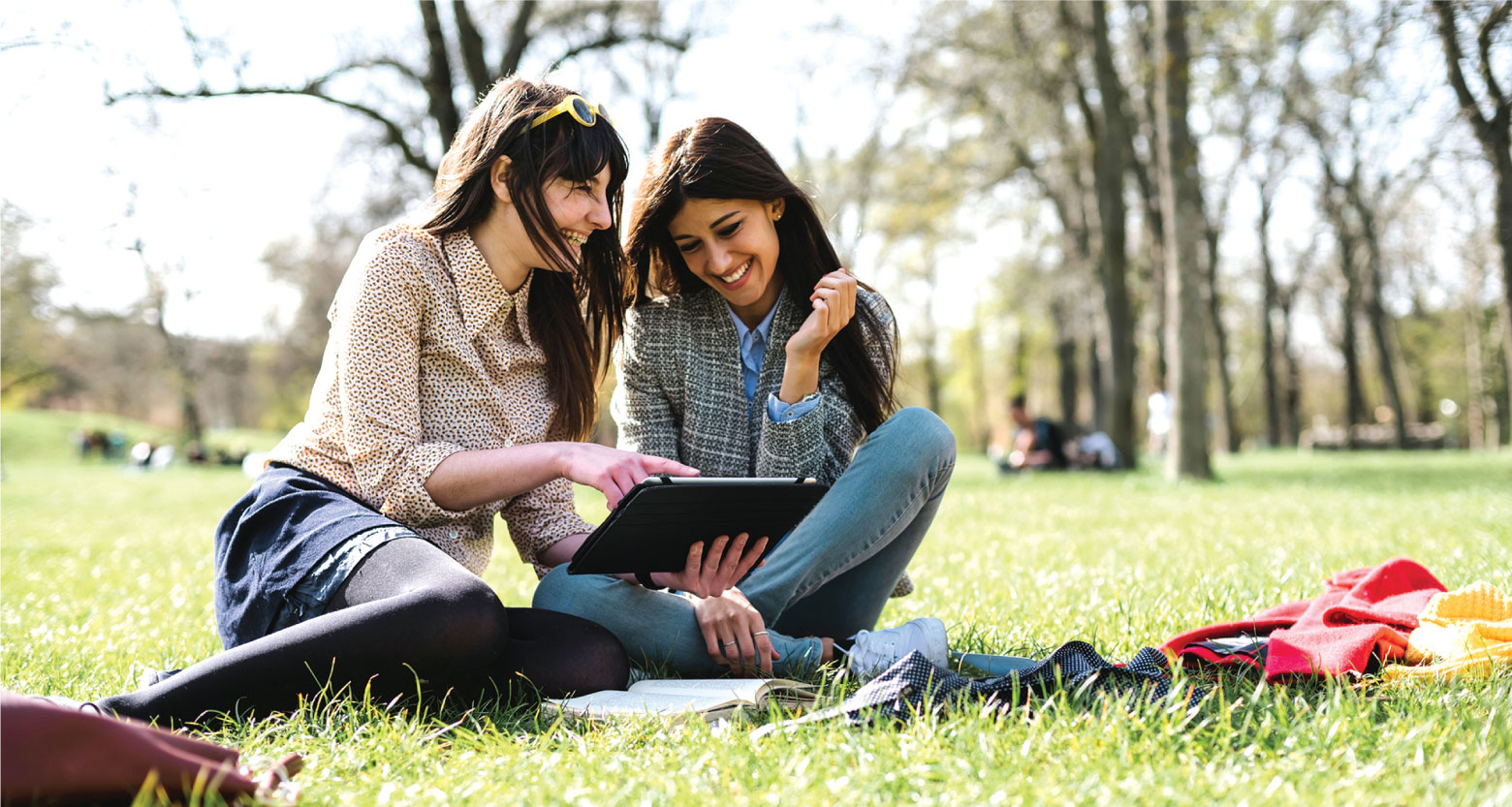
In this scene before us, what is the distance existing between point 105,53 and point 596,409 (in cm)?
549

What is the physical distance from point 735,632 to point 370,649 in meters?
0.86

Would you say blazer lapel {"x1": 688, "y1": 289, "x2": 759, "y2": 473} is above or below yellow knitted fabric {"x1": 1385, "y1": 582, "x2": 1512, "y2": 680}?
above

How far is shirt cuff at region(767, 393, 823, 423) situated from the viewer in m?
3.00

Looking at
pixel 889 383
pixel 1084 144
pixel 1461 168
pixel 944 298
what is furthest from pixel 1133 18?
pixel 944 298

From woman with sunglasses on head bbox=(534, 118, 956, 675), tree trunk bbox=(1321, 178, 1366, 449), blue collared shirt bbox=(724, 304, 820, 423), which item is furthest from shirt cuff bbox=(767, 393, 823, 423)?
tree trunk bbox=(1321, 178, 1366, 449)

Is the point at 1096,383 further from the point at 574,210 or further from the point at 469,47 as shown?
the point at 574,210

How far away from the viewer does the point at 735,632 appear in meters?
2.62

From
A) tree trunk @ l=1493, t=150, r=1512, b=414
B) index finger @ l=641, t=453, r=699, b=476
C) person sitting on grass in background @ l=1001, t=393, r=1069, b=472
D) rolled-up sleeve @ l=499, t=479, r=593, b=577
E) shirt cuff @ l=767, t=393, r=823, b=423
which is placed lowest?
person sitting on grass in background @ l=1001, t=393, r=1069, b=472

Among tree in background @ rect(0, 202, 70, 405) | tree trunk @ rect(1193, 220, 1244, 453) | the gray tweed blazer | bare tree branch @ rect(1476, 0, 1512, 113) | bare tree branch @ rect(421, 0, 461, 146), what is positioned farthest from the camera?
tree trunk @ rect(1193, 220, 1244, 453)

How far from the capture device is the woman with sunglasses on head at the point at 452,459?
85.4 inches

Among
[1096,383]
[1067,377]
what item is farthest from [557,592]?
[1067,377]

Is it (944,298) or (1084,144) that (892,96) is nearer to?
(1084,144)

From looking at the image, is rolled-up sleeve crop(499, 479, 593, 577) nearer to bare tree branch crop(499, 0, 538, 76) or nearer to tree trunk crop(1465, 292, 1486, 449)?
bare tree branch crop(499, 0, 538, 76)

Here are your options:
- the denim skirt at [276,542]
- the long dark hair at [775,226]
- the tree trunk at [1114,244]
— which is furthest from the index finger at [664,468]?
the tree trunk at [1114,244]
